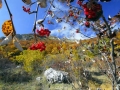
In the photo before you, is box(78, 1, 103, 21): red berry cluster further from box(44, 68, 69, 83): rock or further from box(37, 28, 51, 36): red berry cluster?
box(44, 68, 69, 83): rock

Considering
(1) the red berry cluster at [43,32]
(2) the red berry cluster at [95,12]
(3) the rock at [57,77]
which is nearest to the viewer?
(2) the red berry cluster at [95,12]

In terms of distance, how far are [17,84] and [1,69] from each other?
24.1ft

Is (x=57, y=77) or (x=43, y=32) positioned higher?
(x=57, y=77)

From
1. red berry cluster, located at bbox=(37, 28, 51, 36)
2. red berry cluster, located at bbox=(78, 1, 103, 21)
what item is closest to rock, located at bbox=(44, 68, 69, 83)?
red berry cluster, located at bbox=(37, 28, 51, 36)

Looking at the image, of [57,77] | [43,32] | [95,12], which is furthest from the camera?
[57,77]

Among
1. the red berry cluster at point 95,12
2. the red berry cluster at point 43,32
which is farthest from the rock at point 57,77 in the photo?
the red berry cluster at point 95,12

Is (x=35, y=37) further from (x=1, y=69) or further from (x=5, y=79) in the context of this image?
(x=1, y=69)

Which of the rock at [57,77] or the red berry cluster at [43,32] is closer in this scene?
the red berry cluster at [43,32]

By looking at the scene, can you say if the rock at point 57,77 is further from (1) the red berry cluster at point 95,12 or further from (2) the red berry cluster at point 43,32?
(1) the red berry cluster at point 95,12

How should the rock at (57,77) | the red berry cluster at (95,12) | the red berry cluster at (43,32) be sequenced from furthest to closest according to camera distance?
the rock at (57,77), the red berry cluster at (43,32), the red berry cluster at (95,12)

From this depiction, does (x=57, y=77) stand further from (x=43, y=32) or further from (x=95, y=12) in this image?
(x=95, y=12)

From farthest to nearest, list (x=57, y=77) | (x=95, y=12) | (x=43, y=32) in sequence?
(x=57, y=77)
(x=43, y=32)
(x=95, y=12)

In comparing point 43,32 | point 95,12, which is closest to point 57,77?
point 43,32

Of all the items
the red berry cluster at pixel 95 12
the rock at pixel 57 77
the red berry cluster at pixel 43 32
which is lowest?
the red berry cluster at pixel 95 12
